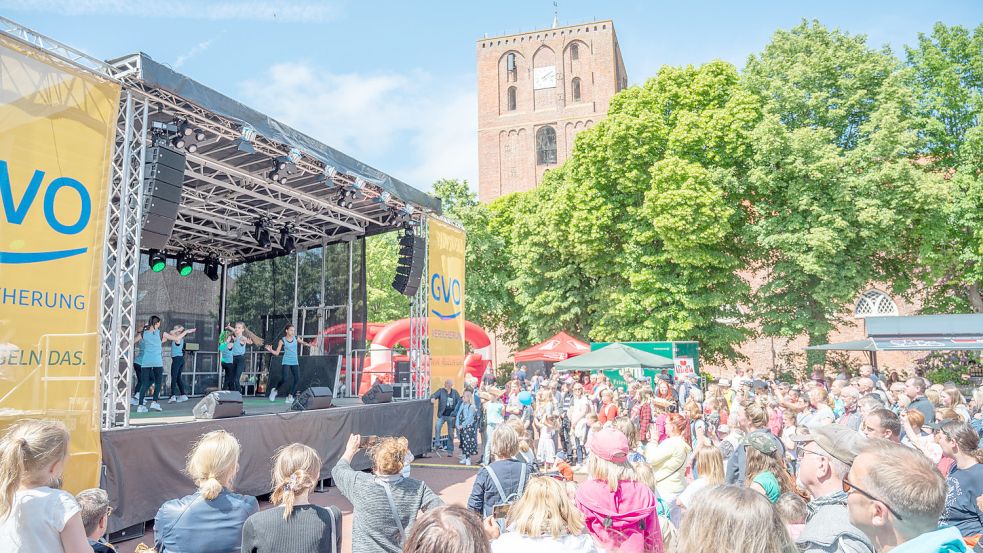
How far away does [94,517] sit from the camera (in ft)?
9.11

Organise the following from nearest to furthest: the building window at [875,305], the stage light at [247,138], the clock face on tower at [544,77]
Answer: the stage light at [247,138]
the building window at [875,305]
the clock face on tower at [544,77]

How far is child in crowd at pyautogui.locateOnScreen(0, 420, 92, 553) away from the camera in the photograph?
248 cm

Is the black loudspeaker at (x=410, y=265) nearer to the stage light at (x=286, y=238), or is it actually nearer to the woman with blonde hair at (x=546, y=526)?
the stage light at (x=286, y=238)

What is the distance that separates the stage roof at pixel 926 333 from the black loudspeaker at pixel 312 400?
43.7ft

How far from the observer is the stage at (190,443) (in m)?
6.66

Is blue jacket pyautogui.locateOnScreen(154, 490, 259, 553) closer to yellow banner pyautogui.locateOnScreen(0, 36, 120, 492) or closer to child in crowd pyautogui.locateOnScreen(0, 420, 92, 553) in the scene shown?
child in crowd pyautogui.locateOnScreen(0, 420, 92, 553)

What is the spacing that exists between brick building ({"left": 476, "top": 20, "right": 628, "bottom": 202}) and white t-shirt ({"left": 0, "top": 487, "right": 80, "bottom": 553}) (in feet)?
142

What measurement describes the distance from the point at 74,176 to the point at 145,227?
46.4 inches

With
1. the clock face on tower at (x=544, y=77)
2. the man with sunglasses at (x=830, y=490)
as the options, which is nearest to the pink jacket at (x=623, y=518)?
the man with sunglasses at (x=830, y=490)

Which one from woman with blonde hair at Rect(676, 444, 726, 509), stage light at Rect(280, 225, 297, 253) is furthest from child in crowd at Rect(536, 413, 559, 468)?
stage light at Rect(280, 225, 297, 253)

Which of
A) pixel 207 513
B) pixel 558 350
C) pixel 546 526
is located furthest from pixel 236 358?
pixel 558 350

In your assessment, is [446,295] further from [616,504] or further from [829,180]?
[829,180]

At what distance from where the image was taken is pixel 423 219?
1384 centimetres

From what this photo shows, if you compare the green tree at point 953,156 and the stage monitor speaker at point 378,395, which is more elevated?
the green tree at point 953,156
